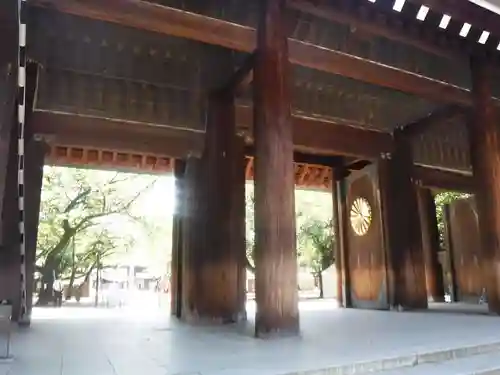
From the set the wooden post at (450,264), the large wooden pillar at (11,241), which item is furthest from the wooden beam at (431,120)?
the large wooden pillar at (11,241)

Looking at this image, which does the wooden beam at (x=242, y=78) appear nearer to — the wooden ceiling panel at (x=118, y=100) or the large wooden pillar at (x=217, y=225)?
the large wooden pillar at (x=217, y=225)

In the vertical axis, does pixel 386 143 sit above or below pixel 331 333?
above

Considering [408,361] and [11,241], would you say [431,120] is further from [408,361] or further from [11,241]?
[11,241]

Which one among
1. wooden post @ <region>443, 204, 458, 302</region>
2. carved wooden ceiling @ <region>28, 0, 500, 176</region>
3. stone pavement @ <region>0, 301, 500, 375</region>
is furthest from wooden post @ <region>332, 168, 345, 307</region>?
stone pavement @ <region>0, 301, 500, 375</region>

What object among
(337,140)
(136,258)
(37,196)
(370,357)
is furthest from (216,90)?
(136,258)

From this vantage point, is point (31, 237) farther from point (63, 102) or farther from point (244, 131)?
point (244, 131)

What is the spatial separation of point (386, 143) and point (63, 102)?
16.7 ft

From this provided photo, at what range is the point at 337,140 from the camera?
712 centimetres

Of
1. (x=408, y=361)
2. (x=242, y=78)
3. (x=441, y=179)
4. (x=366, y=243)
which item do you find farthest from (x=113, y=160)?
(x=408, y=361)

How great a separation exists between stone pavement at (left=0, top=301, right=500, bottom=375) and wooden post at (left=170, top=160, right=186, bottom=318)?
175cm

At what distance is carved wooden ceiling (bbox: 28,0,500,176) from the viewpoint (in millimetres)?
4969

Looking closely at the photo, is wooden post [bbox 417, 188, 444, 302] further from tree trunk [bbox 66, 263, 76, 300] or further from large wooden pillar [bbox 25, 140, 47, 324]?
tree trunk [bbox 66, 263, 76, 300]

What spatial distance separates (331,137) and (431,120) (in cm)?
166

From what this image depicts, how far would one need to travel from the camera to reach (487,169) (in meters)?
5.74
